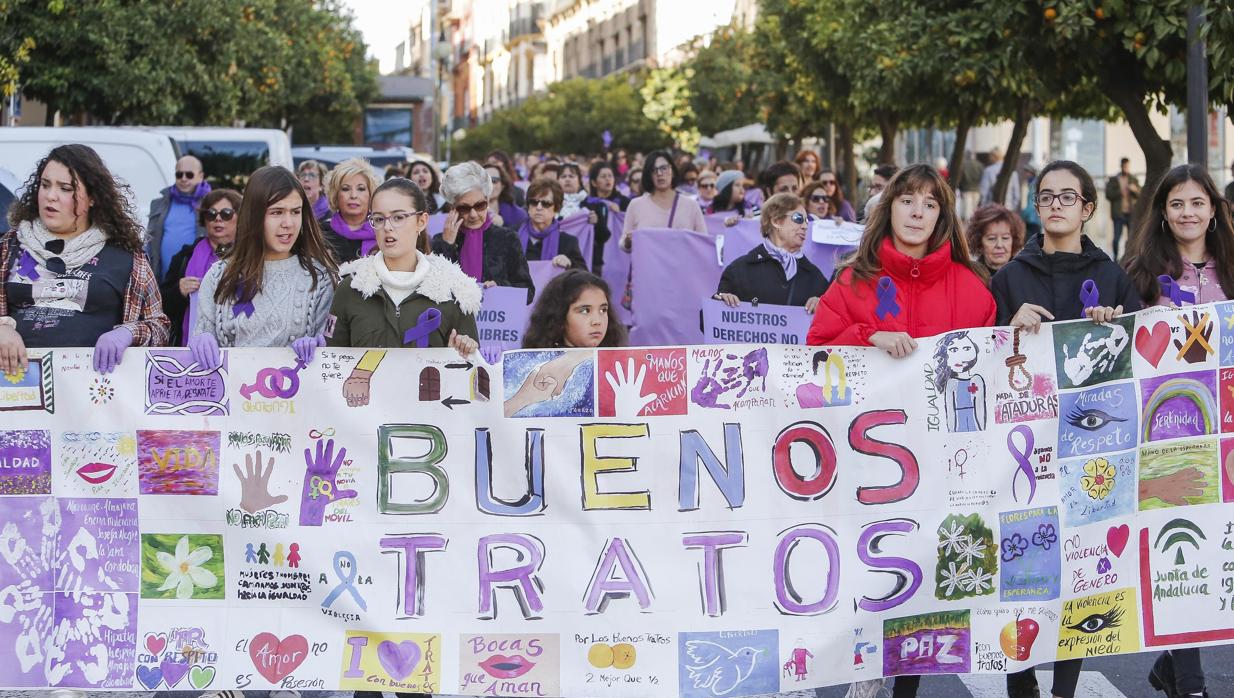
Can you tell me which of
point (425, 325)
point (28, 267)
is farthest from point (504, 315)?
point (28, 267)

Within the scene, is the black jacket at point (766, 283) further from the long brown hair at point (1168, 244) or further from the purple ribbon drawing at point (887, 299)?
the purple ribbon drawing at point (887, 299)

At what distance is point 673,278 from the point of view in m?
11.3

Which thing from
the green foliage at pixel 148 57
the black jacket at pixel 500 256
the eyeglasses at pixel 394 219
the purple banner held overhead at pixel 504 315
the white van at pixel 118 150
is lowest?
the purple banner held overhead at pixel 504 315

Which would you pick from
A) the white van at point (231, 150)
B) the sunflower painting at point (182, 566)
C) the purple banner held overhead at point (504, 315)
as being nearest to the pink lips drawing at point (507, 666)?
the sunflower painting at point (182, 566)

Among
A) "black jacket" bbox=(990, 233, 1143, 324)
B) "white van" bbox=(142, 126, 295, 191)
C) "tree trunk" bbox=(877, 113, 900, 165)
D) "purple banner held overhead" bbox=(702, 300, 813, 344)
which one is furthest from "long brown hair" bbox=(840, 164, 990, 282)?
"tree trunk" bbox=(877, 113, 900, 165)

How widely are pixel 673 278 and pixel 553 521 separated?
6.32m

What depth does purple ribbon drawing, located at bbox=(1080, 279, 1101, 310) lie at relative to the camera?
5359 millimetres

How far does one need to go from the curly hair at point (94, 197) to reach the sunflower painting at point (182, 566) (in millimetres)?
1021

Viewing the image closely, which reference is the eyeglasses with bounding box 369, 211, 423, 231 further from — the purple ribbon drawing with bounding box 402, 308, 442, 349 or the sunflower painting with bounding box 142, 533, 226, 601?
the sunflower painting with bounding box 142, 533, 226, 601

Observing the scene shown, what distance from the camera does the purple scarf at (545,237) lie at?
1052 cm

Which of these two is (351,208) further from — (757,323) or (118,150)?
(118,150)

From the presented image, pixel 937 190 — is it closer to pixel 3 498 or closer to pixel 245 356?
pixel 245 356

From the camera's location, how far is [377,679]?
500cm

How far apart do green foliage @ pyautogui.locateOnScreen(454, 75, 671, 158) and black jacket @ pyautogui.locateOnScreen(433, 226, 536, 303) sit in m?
48.7
